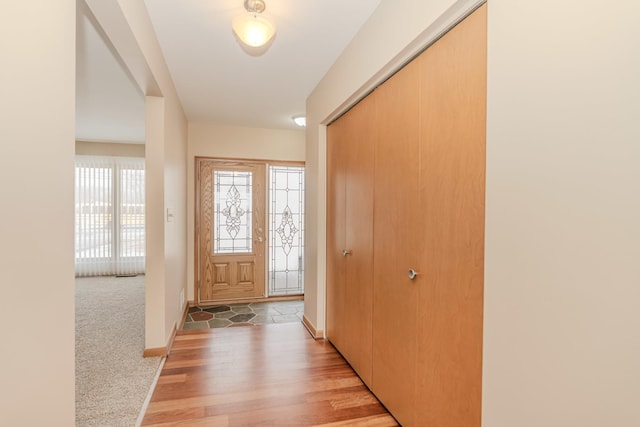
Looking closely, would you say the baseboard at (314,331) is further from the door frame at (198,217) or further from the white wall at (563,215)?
the white wall at (563,215)

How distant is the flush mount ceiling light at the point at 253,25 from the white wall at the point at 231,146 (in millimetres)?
2881

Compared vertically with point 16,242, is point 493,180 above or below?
above

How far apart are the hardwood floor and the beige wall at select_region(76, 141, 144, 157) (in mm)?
4552

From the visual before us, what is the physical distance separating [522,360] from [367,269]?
133 cm

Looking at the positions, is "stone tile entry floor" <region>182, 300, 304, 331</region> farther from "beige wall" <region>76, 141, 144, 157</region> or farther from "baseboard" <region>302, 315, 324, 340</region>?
"beige wall" <region>76, 141, 144, 157</region>

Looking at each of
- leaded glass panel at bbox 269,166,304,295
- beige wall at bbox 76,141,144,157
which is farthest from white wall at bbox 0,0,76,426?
beige wall at bbox 76,141,144,157

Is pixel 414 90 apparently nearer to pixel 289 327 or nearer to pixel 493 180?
pixel 493 180

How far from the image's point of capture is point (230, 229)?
4.84 meters

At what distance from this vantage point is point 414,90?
175cm

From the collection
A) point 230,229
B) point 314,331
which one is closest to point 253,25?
point 314,331

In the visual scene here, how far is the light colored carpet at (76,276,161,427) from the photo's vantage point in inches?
79.8

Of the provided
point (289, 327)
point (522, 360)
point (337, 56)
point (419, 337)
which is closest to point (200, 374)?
point (289, 327)

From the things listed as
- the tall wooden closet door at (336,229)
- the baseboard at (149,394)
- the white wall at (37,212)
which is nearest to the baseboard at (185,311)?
the baseboard at (149,394)

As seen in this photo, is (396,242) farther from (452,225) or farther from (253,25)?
(253,25)
